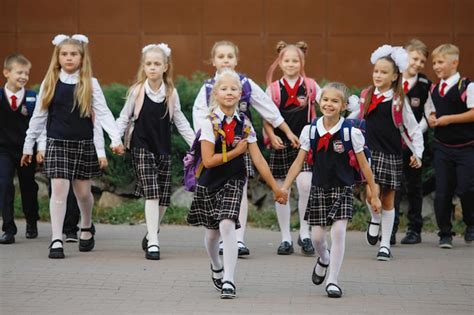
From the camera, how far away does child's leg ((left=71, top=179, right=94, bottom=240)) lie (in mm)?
10172

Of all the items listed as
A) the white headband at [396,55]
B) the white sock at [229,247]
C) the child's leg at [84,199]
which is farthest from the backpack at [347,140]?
the child's leg at [84,199]

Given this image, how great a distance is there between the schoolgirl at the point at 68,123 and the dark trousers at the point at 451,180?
3392mm

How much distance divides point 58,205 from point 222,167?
7.09 ft

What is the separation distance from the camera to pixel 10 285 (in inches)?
336

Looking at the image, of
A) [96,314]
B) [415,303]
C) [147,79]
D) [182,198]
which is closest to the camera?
[96,314]

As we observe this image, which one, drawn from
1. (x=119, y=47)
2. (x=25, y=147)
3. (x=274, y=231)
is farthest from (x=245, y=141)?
(x=119, y=47)

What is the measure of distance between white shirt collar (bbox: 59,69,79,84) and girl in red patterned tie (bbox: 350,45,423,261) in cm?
263

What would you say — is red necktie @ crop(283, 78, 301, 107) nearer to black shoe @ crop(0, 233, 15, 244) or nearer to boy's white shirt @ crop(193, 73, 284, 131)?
boy's white shirt @ crop(193, 73, 284, 131)

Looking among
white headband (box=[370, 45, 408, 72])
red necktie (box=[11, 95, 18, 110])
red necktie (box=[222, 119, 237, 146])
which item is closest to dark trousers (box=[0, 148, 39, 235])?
red necktie (box=[11, 95, 18, 110])

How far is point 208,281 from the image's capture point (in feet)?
29.1

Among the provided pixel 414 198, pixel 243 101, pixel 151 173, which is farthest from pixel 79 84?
pixel 414 198

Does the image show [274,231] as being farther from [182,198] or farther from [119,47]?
[119,47]

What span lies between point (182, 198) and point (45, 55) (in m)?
3.84

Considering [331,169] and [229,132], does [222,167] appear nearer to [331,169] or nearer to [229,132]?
[229,132]
